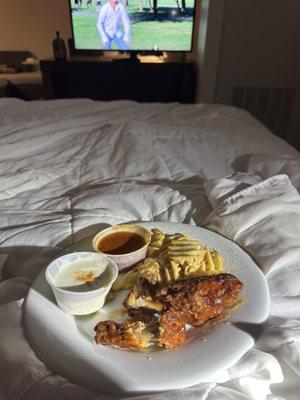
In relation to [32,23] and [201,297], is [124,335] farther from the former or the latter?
[32,23]

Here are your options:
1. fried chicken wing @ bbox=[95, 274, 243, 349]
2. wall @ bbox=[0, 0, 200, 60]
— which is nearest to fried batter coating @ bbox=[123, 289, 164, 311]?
fried chicken wing @ bbox=[95, 274, 243, 349]

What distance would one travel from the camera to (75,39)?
306cm

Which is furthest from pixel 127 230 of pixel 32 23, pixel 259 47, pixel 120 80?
pixel 32 23

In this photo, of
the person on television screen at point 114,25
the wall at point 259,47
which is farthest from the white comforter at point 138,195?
the person on television screen at point 114,25

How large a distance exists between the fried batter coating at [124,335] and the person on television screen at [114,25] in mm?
2932

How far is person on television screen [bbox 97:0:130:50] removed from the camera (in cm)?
285

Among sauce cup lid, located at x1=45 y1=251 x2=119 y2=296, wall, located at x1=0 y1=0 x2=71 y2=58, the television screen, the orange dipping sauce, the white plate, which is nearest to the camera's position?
the white plate

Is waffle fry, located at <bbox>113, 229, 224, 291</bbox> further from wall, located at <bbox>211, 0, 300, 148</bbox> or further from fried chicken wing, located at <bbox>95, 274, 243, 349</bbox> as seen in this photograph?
wall, located at <bbox>211, 0, 300, 148</bbox>

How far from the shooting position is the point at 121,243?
0.75 meters

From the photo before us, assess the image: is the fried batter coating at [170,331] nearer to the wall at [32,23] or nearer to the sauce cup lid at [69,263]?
the sauce cup lid at [69,263]

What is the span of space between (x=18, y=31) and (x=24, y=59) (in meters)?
0.36

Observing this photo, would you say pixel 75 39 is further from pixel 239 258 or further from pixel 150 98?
pixel 239 258

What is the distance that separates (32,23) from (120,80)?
1867mm

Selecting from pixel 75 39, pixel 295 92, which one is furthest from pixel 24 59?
pixel 295 92
